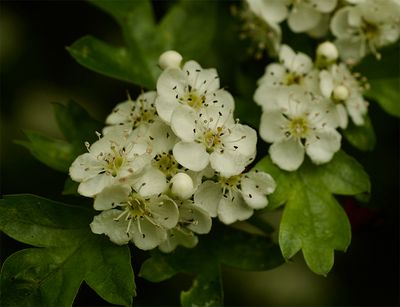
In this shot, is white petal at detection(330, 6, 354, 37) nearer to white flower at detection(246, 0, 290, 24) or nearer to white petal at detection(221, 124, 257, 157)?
white flower at detection(246, 0, 290, 24)

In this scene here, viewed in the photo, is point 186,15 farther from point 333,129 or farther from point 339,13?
point 333,129

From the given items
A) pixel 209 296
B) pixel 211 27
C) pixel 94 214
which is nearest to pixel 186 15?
pixel 211 27

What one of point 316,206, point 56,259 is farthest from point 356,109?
point 56,259

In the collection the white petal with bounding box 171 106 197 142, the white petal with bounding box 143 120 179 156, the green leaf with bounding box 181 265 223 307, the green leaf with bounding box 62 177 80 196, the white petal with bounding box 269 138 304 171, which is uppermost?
the white petal with bounding box 171 106 197 142

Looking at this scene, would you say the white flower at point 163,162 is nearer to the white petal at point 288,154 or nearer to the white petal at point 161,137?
the white petal at point 161,137

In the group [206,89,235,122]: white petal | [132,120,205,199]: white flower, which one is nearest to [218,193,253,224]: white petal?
[132,120,205,199]: white flower

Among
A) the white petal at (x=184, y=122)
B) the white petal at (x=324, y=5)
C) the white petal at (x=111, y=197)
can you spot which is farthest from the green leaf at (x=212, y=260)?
the white petal at (x=324, y=5)

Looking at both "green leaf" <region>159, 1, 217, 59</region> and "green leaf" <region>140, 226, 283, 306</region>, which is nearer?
"green leaf" <region>140, 226, 283, 306</region>
